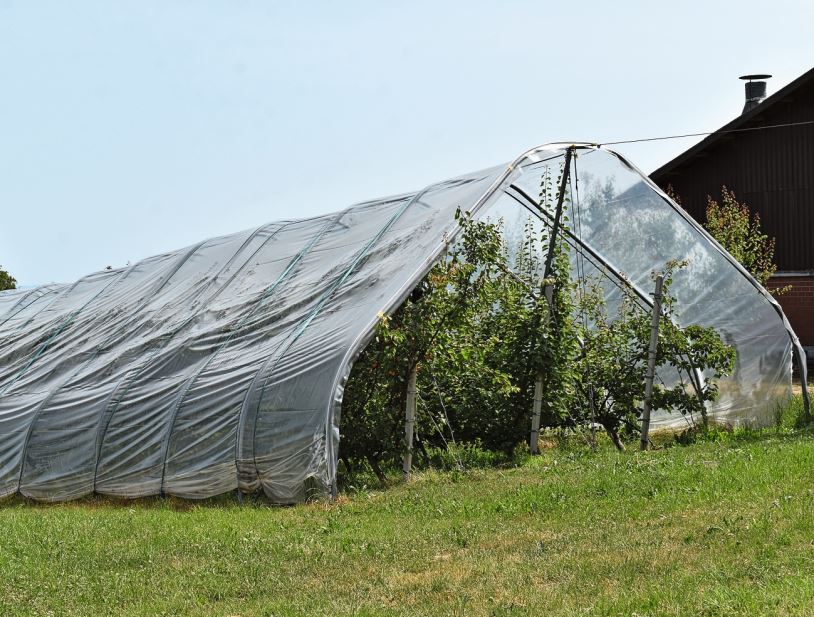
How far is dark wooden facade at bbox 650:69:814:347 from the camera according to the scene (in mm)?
24078

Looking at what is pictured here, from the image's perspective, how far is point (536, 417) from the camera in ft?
40.6

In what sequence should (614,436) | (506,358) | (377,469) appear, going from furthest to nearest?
(614,436), (506,358), (377,469)

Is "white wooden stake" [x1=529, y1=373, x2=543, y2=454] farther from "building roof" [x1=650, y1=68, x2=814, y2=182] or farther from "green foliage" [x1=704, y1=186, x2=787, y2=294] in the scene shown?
"building roof" [x1=650, y1=68, x2=814, y2=182]

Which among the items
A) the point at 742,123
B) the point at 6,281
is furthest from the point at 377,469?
the point at 6,281

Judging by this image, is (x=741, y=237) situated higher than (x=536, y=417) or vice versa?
(x=741, y=237)

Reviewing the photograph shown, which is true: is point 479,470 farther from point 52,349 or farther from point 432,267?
→ point 52,349

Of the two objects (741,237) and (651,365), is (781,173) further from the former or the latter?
(651,365)

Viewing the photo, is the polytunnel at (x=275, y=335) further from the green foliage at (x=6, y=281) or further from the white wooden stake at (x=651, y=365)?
the green foliage at (x=6, y=281)

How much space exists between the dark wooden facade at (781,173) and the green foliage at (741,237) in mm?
499

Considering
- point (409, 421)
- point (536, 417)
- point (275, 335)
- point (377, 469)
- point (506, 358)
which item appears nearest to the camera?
point (409, 421)

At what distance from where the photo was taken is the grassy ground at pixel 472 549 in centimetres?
617

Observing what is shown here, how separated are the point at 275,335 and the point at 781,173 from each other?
16772mm

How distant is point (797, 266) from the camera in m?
24.3

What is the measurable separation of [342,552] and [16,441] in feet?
23.1
